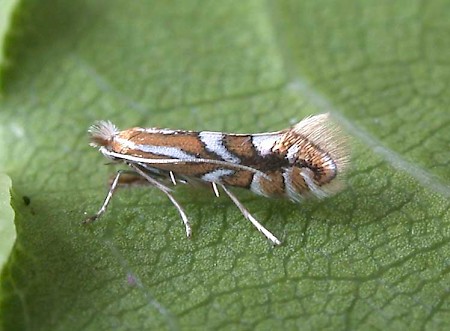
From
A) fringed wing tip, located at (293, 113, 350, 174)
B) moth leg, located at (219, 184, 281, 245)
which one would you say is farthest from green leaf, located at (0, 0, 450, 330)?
fringed wing tip, located at (293, 113, 350, 174)

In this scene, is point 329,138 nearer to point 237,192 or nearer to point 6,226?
point 237,192

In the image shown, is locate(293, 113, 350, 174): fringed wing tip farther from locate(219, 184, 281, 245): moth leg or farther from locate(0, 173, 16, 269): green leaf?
locate(0, 173, 16, 269): green leaf

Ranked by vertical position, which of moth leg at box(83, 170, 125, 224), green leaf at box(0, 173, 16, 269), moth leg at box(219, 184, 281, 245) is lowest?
moth leg at box(219, 184, 281, 245)

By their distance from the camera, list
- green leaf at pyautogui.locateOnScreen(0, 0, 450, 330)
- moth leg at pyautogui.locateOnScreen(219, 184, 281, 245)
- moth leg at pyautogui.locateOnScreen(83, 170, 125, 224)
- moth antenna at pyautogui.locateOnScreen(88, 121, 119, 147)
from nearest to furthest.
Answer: green leaf at pyautogui.locateOnScreen(0, 0, 450, 330) → moth leg at pyautogui.locateOnScreen(219, 184, 281, 245) → moth leg at pyautogui.locateOnScreen(83, 170, 125, 224) → moth antenna at pyautogui.locateOnScreen(88, 121, 119, 147)

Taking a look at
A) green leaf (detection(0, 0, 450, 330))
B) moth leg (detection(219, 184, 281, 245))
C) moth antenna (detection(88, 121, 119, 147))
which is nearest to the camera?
green leaf (detection(0, 0, 450, 330))

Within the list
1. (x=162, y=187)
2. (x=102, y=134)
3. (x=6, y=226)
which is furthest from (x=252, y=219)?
(x=6, y=226)

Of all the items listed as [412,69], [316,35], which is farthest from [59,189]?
[412,69]

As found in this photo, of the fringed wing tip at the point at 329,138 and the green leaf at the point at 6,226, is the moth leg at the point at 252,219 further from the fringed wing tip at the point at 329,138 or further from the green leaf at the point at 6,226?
the green leaf at the point at 6,226
